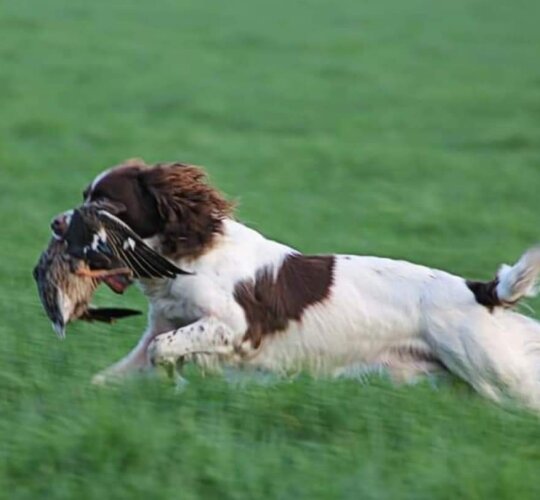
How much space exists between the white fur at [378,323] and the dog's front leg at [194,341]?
0.05m

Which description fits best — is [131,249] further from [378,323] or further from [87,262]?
[378,323]

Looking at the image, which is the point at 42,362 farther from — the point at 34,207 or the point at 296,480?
the point at 34,207

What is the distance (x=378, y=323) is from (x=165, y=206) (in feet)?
3.04

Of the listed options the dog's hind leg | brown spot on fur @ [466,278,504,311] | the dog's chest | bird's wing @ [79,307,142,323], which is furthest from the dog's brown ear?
brown spot on fur @ [466,278,504,311]

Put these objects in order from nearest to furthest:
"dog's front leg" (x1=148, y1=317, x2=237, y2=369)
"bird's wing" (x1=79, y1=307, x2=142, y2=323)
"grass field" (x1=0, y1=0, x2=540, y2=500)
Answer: "grass field" (x1=0, y1=0, x2=540, y2=500)
"dog's front leg" (x1=148, y1=317, x2=237, y2=369)
"bird's wing" (x1=79, y1=307, x2=142, y2=323)

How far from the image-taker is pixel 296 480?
15.8ft

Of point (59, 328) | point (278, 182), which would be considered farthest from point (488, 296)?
point (278, 182)

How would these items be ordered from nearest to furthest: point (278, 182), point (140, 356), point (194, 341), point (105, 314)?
point (194, 341)
point (140, 356)
point (105, 314)
point (278, 182)

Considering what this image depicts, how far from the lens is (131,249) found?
19.8ft

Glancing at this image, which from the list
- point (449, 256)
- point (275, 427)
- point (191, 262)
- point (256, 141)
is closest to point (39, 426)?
point (275, 427)

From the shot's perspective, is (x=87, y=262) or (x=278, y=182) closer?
(x=87, y=262)

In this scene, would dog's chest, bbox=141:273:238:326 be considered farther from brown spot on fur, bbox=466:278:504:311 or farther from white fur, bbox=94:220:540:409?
brown spot on fur, bbox=466:278:504:311

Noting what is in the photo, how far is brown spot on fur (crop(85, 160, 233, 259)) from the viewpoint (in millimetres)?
6117

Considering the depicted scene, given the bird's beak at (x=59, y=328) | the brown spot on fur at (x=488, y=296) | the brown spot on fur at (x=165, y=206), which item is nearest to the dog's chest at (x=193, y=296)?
the brown spot on fur at (x=165, y=206)
